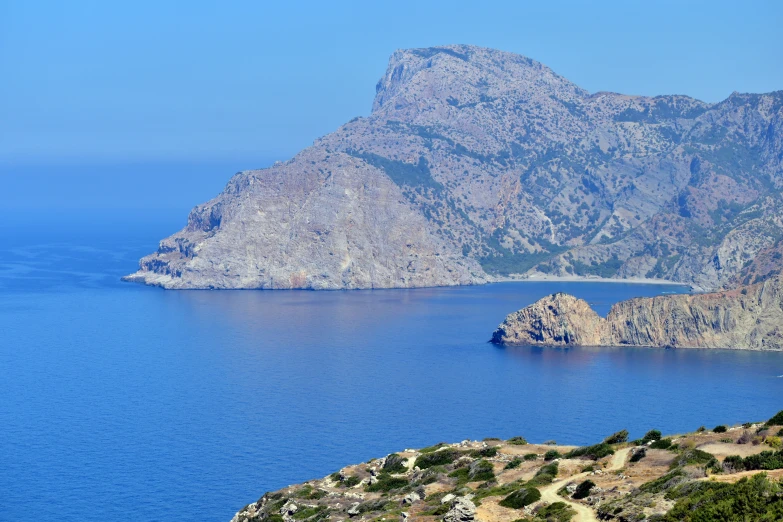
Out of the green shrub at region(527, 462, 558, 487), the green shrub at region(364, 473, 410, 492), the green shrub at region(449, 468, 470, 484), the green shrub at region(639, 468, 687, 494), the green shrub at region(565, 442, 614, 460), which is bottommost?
the green shrub at region(364, 473, 410, 492)

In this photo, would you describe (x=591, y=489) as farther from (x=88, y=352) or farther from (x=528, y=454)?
(x=88, y=352)

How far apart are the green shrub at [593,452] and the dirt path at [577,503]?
A: 655mm

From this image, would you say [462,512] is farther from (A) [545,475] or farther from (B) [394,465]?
(B) [394,465]

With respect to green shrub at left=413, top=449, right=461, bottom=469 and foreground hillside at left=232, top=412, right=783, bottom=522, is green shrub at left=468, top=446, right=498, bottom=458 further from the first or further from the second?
green shrub at left=413, top=449, right=461, bottom=469

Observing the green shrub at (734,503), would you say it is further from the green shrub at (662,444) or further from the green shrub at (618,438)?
the green shrub at (618,438)

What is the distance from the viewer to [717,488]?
48.9 meters

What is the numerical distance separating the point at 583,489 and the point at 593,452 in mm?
9637

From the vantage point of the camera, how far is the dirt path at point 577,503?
2095 inches

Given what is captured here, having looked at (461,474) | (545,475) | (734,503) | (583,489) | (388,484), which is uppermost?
(734,503)

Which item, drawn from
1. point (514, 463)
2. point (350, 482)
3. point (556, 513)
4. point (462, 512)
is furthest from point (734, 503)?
point (350, 482)

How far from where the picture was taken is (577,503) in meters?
55.8

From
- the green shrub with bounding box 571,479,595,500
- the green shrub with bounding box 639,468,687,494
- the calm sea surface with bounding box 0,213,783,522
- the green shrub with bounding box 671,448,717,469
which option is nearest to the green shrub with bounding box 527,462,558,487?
the green shrub with bounding box 571,479,595,500

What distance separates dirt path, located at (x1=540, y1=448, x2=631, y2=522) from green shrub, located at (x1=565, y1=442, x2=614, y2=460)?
2.15ft

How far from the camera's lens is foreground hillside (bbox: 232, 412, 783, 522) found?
49.2 metres
